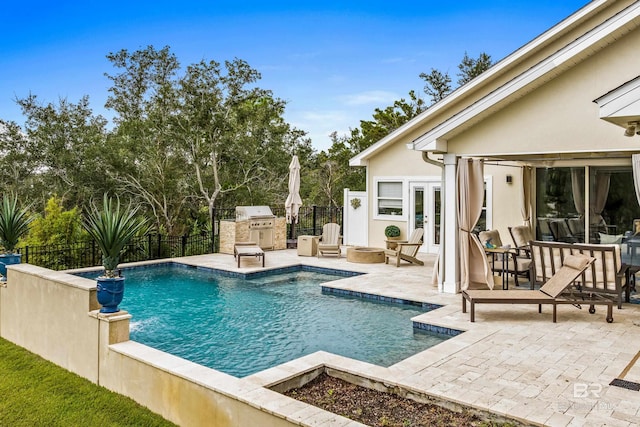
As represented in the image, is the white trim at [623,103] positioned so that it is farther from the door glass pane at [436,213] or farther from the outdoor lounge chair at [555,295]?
the door glass pane at [436,213]

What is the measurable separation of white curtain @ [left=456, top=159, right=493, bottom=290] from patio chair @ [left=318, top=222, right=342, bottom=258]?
255 inches

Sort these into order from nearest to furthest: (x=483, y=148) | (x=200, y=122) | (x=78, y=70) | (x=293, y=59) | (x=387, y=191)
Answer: (x=483, y=148)
(x=387, y=191)
(x=200, y=122)
(x=78, y=70)
(x=293, y=59)

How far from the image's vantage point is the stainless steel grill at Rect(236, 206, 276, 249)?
17141 mm

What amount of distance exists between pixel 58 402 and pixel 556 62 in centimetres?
890

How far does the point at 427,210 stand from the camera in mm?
16953

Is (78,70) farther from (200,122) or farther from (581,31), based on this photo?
(581,31)

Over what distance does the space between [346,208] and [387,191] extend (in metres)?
1.90

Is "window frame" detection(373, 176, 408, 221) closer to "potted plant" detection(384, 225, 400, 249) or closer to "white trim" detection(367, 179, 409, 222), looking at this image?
"white trim" detection(367, 179, 409, 222)

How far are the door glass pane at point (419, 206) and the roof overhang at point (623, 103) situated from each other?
1055cm

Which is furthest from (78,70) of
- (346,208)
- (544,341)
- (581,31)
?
(544,341)

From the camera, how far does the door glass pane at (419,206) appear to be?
17.2 metres

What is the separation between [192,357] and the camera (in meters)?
7.04

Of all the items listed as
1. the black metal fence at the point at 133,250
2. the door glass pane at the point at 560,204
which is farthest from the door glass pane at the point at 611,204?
the black metal fence at the point at 133,250

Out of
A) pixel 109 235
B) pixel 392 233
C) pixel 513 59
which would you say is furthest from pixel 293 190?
pixel 109 235
